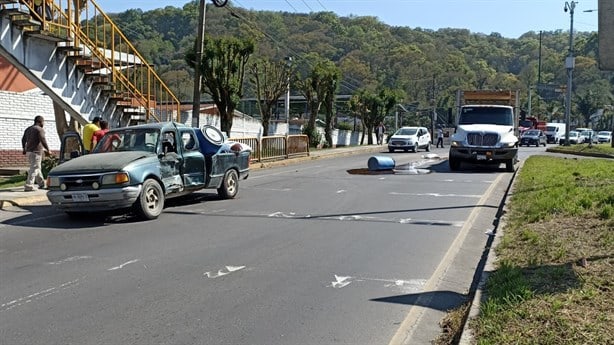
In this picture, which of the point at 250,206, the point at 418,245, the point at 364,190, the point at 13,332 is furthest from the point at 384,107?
the point at 13,332

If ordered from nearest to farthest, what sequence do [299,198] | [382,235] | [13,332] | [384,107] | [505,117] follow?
1. [13,332]
2. [382,235]
3. [299,198]
4. [505,117]
5. [384,107]

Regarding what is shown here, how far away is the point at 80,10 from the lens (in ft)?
56.7

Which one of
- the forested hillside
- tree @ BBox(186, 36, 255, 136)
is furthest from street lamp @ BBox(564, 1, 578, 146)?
tree @ BBox(186, 36, 255, 136)

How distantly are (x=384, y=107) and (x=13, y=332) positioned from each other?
50251mm

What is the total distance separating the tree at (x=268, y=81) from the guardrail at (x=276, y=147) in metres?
6.04

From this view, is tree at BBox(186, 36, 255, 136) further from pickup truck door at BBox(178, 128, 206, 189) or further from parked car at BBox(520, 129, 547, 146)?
parked car at BBox(520, 129, 547, 146)

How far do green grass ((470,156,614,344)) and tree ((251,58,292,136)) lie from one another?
87.8 ft

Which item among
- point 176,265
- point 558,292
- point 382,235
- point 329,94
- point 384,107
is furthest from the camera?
point 384,107

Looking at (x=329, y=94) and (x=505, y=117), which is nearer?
(x=505, y=117)

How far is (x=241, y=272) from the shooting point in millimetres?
7555

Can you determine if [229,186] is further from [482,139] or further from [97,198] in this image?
[482,139]

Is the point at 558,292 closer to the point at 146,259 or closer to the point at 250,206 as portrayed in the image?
the point at 146,259

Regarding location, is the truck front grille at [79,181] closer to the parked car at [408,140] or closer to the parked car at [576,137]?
the parked car at [408,140]

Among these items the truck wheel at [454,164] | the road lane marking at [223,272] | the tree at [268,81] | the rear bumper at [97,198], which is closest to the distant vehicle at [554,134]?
the tree at [268,81]
